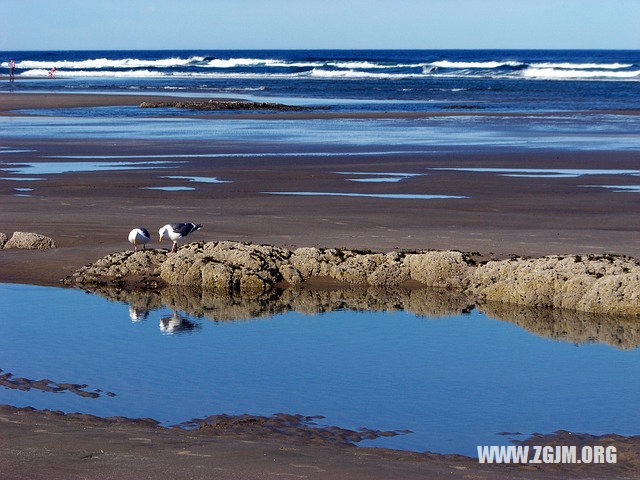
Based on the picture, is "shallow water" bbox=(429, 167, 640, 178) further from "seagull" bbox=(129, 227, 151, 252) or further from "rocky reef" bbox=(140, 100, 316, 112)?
"rocky reef" bbox=(140, 100, 316, 112)

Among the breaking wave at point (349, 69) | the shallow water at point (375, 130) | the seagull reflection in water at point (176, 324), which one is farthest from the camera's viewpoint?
the breaking wave at point (349, 69)

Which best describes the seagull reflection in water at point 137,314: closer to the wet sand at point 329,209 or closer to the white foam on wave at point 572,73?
the wet sand at point 329,209

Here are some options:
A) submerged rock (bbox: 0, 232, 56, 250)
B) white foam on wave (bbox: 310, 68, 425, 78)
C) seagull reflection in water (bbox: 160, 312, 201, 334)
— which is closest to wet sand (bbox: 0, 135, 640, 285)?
submerged rock (bbox: 0, 232, 56, 250)

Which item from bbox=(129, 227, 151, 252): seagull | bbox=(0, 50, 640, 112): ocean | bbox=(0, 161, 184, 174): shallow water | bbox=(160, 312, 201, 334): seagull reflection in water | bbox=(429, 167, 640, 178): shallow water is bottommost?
bbox=(160, 312, 201, 334): seagull reflection in water

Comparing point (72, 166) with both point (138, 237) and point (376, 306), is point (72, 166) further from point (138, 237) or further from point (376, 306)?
point (376, 306)

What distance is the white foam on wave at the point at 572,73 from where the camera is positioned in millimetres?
81000

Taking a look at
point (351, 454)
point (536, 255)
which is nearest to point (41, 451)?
point (351, 454)

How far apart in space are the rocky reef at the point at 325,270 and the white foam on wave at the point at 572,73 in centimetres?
7183

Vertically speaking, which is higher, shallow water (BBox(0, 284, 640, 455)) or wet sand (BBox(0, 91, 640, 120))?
wet sand (BBox(0, 91, 640, 120))

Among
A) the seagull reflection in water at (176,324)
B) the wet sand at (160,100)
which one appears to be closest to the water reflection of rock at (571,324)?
the seagull reflection in water at (176,324)

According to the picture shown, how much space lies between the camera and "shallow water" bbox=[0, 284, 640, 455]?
23.7 feet

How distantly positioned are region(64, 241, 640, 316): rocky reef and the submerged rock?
134 cm

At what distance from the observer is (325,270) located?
11.9m

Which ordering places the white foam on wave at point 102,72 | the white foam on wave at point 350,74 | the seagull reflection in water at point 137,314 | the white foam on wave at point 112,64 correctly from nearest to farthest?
A: the seagull reflection in water at point 137,314, the white foam on wave at point 350,74, the white foam on wave at point 102,72, the white foam on wave at point 112,64
